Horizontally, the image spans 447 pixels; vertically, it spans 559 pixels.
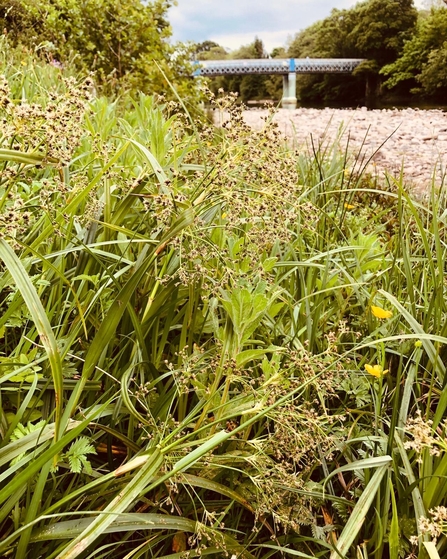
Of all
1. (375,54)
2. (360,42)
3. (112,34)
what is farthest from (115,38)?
(360,42)

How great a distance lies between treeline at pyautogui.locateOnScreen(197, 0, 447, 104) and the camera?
1544 inches

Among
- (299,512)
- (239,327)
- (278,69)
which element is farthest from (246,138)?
(278,69)

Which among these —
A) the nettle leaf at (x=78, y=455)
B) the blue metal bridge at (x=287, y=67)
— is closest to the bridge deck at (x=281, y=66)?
the blue metal bridge at (x=287, y=67)

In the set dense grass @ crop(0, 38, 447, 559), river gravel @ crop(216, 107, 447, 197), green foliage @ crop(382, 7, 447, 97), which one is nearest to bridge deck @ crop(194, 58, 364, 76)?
green foliage @ crop(382, 7, 447, 97)

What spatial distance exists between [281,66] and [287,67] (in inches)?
28.5

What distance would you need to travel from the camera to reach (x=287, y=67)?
158ft

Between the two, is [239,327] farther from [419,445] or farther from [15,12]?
[15,12]

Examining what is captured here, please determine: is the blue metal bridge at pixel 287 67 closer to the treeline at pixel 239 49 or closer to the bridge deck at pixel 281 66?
the bridge deck at pixel 281 66

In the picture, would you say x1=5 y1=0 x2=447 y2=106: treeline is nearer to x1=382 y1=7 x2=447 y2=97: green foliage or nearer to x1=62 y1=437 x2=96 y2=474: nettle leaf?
x1=382 y1=7 x2=447 y2=97: green foliage

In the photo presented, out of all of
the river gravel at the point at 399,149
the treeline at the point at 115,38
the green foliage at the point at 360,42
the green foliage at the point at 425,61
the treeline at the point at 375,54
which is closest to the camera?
the river gravel at the point at 399,149

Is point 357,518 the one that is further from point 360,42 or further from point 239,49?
point 239,49

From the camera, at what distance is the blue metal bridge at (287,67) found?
48.5m

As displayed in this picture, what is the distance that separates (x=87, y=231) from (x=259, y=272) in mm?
642

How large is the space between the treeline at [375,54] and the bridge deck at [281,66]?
156 cm
